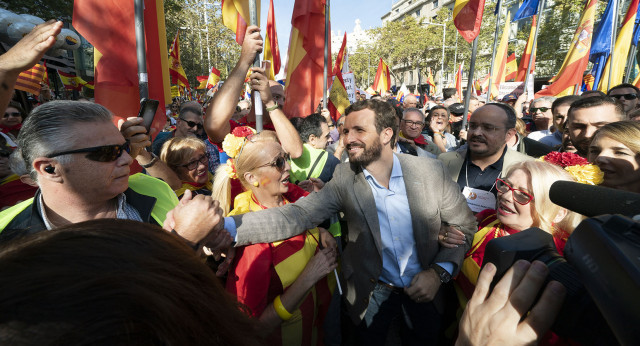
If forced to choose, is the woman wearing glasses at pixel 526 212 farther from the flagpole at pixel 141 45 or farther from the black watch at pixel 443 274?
the flagpole at pixel 141 45

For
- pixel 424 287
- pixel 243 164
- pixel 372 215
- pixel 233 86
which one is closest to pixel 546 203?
pixel 424 287

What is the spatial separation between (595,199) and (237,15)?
3.21 metres

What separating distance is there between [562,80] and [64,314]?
858 centimetres

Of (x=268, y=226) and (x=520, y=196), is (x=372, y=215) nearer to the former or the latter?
(x=268, y=226)

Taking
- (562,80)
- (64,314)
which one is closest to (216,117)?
(64,314)

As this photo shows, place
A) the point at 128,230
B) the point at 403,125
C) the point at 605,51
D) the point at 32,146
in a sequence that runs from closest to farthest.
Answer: the point at 128,230
the point at 32,146
the point at 403,125
the point at 605,51

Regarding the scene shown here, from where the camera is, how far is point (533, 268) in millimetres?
660

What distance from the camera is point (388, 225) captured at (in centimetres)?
221

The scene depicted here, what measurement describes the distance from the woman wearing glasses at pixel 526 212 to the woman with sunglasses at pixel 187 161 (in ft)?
→ 6.77

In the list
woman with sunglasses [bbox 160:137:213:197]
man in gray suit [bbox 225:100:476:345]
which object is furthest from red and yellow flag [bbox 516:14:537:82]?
woman with sunglasses [bbox 160:137:213:197]

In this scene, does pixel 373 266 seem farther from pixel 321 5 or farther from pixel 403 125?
pixel 321 5

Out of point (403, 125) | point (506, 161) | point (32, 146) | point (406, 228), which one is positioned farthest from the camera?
point (403, 125)

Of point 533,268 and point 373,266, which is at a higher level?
point 533,268

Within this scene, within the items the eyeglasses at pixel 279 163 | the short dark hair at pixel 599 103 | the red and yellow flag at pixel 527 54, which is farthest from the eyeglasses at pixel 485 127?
the red and yellow flag at pixel 527 54
